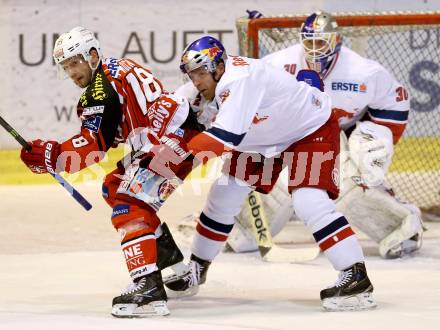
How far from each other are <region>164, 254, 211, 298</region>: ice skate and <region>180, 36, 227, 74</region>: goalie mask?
754 mm

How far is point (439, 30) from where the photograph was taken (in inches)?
262

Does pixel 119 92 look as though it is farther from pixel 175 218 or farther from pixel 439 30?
pixel 439 30

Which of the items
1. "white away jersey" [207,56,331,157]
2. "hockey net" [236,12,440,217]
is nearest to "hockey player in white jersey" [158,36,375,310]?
"white away jersey" [207,56,331,157]

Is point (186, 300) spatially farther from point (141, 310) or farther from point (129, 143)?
point (129, 143)

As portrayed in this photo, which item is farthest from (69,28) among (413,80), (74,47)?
(74,47)

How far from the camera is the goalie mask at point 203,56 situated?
3.87 meters

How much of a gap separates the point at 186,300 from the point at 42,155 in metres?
0.74

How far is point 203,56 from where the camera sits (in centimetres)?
387

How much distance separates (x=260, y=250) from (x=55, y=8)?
318 cm

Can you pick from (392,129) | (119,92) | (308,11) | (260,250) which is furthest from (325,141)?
(308,11)

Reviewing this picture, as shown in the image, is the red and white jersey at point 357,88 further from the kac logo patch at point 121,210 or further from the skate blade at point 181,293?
the kac logo patch at point 121,210

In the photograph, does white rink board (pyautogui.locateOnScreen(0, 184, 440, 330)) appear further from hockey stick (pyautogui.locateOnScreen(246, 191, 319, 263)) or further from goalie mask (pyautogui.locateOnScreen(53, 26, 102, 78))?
goalie mask (pyautogui.locateOnScreen(53, 26, 102, 78))

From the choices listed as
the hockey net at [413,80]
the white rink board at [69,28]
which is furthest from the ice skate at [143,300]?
the white rink board at [69,28]

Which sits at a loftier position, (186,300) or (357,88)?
(357,88)
